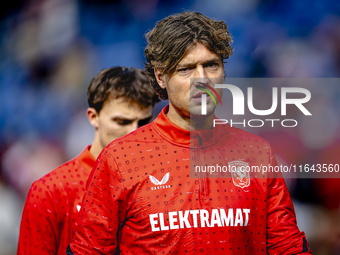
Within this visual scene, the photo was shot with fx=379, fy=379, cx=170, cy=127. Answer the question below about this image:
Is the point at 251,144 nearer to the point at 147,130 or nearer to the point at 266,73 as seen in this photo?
the point at 147,130

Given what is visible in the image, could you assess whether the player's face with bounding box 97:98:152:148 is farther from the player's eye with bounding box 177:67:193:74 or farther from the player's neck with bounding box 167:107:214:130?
the player's eye with bounding box 177:67:193:74

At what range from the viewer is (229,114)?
3381mm

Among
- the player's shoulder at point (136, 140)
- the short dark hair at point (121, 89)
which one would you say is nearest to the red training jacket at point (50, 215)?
the short dark hair at point (121, 89)

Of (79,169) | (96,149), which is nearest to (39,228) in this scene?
(79,169)

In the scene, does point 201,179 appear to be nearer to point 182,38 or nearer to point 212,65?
point 212,65

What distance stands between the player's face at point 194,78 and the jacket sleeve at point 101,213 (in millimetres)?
367

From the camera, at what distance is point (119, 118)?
2459 mm

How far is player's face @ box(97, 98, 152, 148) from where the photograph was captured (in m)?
2.41

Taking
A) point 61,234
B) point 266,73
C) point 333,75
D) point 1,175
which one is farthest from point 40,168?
point 333,75

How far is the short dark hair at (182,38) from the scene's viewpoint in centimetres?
148

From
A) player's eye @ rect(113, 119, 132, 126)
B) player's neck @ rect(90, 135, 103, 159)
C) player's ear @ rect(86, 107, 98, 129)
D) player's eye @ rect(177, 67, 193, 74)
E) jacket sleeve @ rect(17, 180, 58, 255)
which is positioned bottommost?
jacket sleeve @ rect(17, 180, 58, 255)

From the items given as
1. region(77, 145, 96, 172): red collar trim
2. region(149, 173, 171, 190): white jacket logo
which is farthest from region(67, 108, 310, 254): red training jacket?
region(77, 145, 96, 172): red collar trim

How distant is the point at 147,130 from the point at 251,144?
1.48 ft

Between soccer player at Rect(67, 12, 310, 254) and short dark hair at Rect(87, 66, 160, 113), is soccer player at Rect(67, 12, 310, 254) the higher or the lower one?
the lower one
